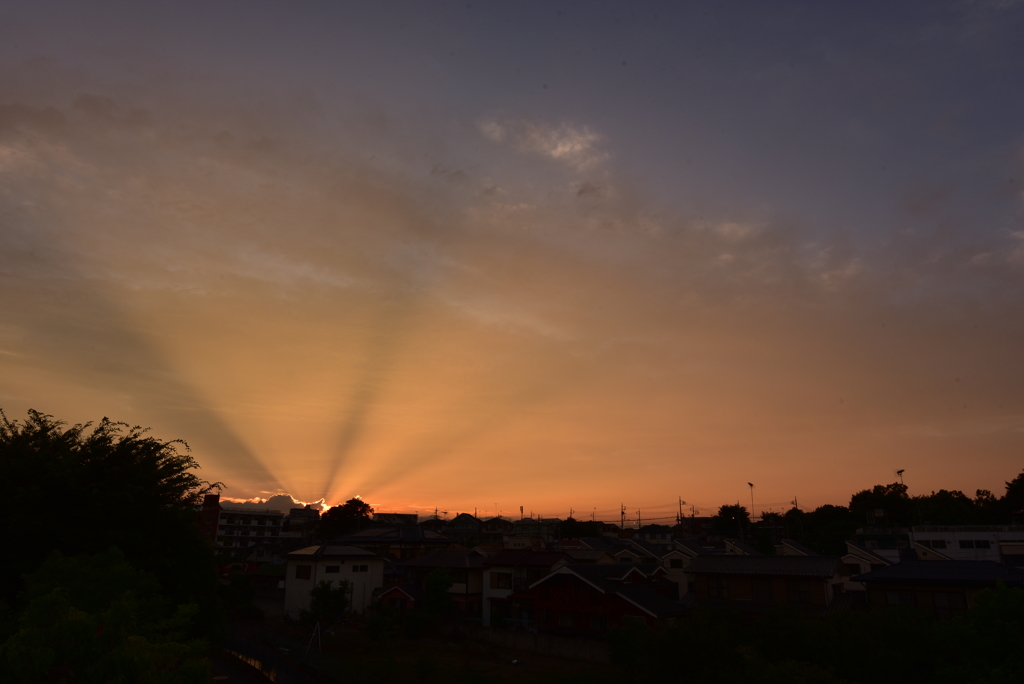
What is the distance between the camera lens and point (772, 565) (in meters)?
42.1

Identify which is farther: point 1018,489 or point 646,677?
point 1018,489

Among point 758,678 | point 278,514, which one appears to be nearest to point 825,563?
point 758,678

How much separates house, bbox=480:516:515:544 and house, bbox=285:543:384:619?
53.1 meters

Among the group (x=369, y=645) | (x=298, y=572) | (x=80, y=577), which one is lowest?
(x=369, y=645)

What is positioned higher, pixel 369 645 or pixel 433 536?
pixel 433 536

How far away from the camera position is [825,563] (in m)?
40.4

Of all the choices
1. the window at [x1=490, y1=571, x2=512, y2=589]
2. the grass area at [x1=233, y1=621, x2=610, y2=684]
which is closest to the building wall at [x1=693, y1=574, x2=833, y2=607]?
the grass area at [x1=233, y1=621, x2=610, y2=684]

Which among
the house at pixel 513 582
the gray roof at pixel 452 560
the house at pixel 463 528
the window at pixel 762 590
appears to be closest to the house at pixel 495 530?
the house at pixel 463 528

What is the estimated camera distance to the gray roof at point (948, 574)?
3278cm

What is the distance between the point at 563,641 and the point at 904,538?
5757cm

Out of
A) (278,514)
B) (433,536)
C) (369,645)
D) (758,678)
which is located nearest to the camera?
(758,678)

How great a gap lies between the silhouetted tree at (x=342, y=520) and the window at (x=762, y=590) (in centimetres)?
7424

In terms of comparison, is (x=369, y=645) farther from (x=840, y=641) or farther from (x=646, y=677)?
(x=840, y=641)

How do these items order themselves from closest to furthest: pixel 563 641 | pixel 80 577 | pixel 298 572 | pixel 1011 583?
pixel 80 577 < pixel 1011 583 < pixel 563 641 < pixel 298 572
